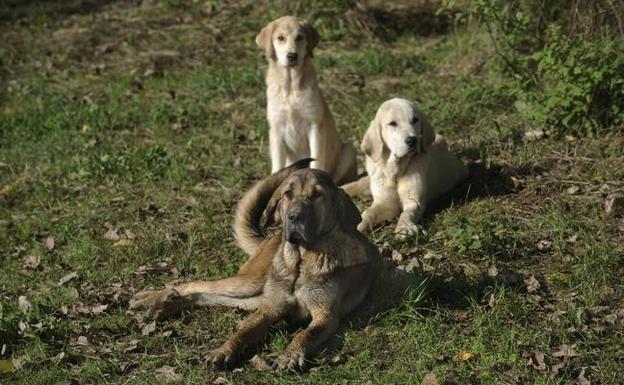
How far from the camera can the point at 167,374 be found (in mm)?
5387

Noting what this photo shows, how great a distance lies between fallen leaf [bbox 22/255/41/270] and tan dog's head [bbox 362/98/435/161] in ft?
9.16

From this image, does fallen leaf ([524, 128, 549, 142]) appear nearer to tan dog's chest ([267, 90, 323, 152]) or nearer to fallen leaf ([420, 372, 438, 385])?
tan dog's chest ([267, 90, 323, 152])

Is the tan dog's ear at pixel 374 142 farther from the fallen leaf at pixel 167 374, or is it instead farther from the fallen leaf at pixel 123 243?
the fallen leaf at pixel 167 374

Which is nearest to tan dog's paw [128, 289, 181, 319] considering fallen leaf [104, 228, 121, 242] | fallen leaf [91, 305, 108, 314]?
fallen leaf [91, 305, 108, 314]

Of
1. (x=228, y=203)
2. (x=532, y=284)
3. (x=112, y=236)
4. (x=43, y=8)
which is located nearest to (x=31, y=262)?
(x=112, y=236)

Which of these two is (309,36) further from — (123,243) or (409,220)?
(123,243)

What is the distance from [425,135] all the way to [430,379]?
2.95 m

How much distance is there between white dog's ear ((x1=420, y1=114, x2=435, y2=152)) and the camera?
752cm

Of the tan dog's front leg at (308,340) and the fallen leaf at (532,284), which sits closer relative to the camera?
the tan dog's front leg at (308,340)

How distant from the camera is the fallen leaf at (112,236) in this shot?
25.6 ft

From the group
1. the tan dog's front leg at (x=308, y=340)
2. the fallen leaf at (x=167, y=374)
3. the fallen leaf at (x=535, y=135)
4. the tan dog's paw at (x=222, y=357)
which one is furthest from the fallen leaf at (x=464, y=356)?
the fallen leaf at (x=535, y=135)

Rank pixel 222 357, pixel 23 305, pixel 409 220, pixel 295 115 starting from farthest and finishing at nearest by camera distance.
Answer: pixel 295 115, pixel 409 220, pixel 23 305, pixel 222 357

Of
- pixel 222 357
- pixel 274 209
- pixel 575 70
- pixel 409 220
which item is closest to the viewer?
pixel 222 357

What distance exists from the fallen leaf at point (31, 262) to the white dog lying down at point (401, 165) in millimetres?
2542
